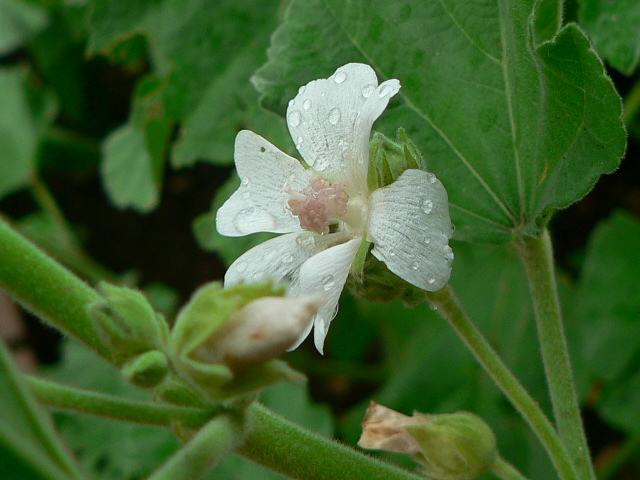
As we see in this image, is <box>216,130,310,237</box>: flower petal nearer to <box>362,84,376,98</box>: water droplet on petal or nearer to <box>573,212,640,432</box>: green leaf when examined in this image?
<box>362,84,376,98</box>: water droplet on petal

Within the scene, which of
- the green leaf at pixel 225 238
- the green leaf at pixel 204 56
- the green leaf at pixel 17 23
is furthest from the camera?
the green leaf at pixel 17 23

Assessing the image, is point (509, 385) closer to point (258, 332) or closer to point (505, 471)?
point (505, 471)

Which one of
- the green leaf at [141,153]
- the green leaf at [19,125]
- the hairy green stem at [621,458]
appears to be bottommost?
the hairy green stem at [621,458]

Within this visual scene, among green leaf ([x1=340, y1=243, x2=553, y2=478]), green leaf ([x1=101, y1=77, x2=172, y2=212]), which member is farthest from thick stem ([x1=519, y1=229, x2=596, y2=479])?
green leaf ([x1=101, y1=77, x2=172, y2=212])

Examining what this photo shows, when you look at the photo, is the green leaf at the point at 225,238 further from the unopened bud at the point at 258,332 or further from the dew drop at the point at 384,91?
the unopened bud at the point at 258,332

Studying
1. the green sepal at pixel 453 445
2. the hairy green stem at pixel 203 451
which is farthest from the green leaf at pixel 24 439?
the green sepal at pixel 453 445

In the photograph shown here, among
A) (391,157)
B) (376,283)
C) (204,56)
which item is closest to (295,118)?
(391,157)

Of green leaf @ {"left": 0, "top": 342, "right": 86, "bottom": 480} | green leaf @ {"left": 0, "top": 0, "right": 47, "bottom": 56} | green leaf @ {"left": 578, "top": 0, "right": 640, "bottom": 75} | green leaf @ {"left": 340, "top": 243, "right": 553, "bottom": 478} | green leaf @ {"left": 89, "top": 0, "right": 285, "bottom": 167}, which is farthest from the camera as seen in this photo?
green leaf @ {"left": 0, "top": 0, "right": 47, "bottom": 56}
